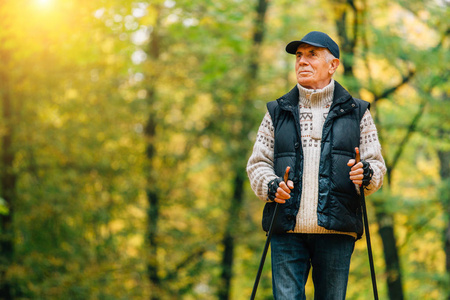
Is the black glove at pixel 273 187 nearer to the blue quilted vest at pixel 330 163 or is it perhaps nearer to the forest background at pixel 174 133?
the blue quilted vest at pixel 330 163

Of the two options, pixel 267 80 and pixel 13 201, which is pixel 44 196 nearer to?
pixel 13 201

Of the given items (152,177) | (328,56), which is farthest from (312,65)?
(152,177)

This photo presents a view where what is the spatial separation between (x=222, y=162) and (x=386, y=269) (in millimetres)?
4535

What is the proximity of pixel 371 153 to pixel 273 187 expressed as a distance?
0.58 metres

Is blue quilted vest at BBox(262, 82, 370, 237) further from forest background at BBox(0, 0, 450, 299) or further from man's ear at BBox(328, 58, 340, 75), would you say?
forest background at BBox(0, 0, 450, 299)

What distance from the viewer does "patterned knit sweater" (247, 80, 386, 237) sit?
117 inches

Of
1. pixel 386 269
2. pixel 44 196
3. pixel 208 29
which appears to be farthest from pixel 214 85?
pixel 386 269

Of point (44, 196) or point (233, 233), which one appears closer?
point (44, 196)

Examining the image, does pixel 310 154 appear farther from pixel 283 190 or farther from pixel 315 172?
pixel 283 190

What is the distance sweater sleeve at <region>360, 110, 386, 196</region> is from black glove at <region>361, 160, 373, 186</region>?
0.04m

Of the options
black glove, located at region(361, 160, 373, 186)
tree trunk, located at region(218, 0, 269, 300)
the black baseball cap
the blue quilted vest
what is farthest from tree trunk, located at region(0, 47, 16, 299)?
black glove, located at region(361, 160, 373, 186)

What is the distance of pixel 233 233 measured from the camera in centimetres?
1238

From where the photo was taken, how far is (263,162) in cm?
312

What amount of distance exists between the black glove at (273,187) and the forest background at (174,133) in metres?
5.93
